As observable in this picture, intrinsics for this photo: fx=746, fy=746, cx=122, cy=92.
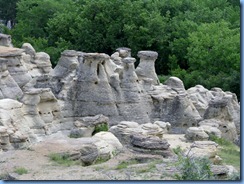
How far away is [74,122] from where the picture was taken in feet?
71.6

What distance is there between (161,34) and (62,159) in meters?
23.3

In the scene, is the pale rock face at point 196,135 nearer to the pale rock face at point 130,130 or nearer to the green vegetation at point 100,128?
the pale rock face at point 130,130

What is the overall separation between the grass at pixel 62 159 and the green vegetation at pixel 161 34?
16270 mm

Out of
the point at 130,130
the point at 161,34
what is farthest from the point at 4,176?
the point at 161,34

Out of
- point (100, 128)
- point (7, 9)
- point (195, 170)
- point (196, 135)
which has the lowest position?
point (196, 135)

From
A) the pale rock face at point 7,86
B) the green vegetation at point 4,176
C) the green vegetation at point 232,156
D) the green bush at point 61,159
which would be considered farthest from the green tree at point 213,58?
the green vegetation at point 4,176

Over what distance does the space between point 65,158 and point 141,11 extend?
2424cm

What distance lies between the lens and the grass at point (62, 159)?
13.7m

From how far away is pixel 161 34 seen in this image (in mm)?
36781

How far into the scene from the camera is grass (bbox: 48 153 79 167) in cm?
1368

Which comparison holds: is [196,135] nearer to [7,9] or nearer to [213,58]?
[213,58]

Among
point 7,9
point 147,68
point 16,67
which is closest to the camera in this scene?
point 16,67

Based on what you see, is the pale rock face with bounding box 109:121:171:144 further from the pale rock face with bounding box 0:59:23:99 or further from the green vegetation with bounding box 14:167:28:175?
the green vegetation with bounding box 14:167:28:175

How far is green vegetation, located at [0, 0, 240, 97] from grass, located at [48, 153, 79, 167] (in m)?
16.3
